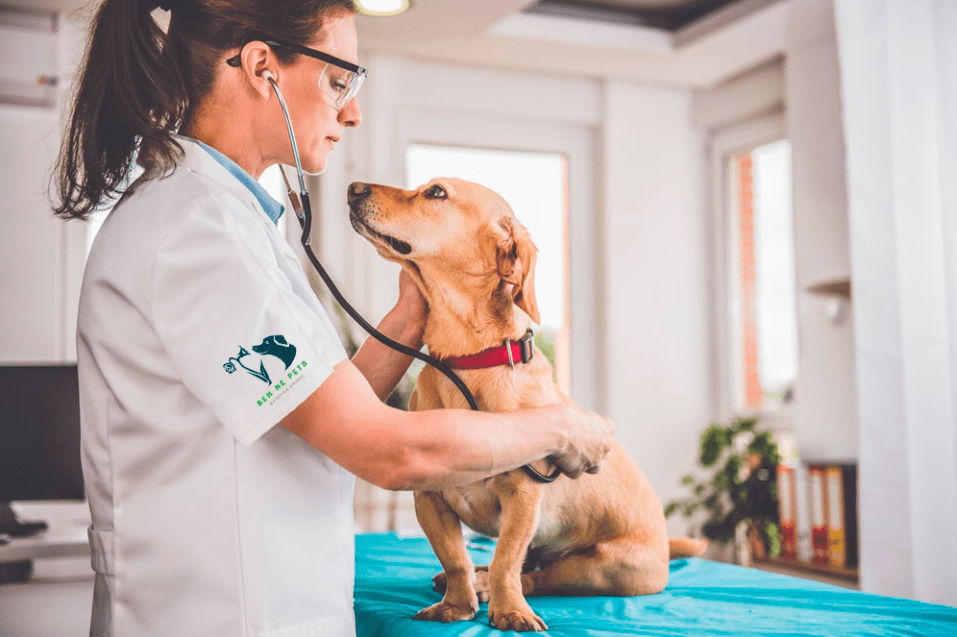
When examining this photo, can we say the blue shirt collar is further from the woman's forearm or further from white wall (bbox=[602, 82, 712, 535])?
white wall (bbox=[602, 82, 712, 535])

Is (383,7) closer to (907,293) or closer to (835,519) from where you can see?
(907,293)

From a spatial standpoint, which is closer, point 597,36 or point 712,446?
point 712,446

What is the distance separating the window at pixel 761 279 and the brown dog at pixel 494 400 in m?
3.14

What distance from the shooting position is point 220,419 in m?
0.90

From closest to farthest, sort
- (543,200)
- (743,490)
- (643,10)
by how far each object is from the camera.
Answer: (743,490) < (643,10) < (543,200)

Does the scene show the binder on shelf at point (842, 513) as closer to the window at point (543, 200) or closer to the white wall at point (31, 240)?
the window at point (543, 200)

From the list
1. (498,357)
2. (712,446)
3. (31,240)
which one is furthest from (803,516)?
(31,240)

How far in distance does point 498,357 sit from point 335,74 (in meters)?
0.43

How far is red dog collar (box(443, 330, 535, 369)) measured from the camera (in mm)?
1224

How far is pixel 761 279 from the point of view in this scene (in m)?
4.49

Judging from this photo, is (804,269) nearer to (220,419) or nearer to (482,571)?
(482,571)

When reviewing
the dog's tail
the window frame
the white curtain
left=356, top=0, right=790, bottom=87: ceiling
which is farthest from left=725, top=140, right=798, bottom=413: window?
the dog's tail

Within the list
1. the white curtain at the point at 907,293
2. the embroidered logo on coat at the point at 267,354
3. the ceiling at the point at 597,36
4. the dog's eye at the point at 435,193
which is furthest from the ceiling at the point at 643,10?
the embroidered logo on coat at the point at 267,354

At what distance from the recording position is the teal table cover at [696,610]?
111 centimetres
